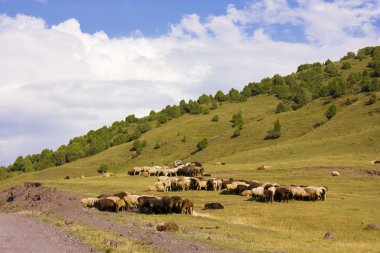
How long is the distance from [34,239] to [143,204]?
43.5 ft

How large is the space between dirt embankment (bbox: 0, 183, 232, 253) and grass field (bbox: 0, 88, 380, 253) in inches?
54.4

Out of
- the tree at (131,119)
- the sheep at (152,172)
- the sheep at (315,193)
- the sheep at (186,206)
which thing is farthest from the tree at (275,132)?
the tree at (131,119)

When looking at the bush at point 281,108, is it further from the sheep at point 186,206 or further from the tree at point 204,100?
the sheep at point 186,206

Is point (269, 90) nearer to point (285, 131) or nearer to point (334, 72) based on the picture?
point (334, 72)

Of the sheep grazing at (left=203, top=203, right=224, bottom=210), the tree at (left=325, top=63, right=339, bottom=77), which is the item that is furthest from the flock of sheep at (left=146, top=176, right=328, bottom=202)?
the tree at (left=325, top=63, right=339, bottom=77)

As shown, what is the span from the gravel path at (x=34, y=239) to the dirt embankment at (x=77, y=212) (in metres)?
2.52

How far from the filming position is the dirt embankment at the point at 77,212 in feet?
67.8

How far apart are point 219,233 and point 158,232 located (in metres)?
2.98

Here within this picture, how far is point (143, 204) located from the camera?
3547 centimetres

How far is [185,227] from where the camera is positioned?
88.2 ft

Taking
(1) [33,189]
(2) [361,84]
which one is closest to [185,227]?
(1) [33,189]

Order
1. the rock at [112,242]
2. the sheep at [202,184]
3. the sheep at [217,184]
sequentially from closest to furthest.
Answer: the rock at [112,242] → the sheep at [217,184] → the sheep at [202,184]

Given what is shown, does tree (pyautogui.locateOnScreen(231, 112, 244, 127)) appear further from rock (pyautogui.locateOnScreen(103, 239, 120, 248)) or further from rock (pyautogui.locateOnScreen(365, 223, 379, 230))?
rock (pyautogui.locateOnScreen(103, 239, 120, 248))

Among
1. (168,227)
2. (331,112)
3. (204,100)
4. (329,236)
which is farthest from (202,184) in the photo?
(204,100)
